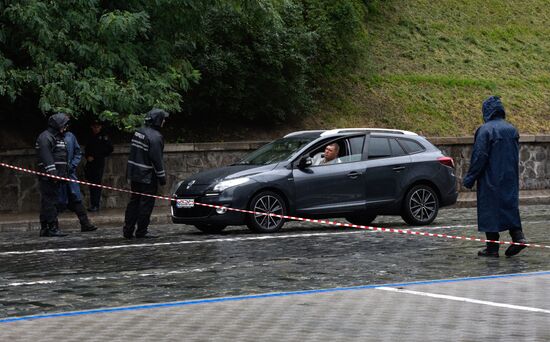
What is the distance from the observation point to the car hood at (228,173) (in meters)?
18.2

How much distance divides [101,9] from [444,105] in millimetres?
10936

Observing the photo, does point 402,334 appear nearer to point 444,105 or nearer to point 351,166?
Result: point 351,166

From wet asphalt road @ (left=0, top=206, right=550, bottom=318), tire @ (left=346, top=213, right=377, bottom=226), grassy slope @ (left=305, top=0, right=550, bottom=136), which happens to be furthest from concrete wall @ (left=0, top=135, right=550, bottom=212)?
tire @ (left=346, top=213, right=377, bottom=226)

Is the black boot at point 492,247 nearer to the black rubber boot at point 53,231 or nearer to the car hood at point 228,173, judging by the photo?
the car hood at point 228,173

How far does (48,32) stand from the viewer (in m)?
21.5

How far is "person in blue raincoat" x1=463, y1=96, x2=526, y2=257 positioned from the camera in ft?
46.3

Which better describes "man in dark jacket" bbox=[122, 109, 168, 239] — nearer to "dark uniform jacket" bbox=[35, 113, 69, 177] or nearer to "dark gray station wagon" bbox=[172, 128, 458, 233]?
"dark gray station wagon" bbox=[172, 128, 458, 233]

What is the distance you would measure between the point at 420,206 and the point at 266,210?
2784 millimetres

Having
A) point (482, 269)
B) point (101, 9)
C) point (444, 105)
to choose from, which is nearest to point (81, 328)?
point (482, 269)

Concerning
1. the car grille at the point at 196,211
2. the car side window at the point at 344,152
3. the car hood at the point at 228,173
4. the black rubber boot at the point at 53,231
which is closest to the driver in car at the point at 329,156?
the car side window at the point at 344,152

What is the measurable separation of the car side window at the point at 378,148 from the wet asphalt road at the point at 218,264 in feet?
4.35

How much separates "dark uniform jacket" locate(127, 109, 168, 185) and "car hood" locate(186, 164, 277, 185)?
689 mm

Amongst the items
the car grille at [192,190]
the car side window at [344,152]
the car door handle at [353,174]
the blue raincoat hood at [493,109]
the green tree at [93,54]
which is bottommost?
the car grille at [192,190]

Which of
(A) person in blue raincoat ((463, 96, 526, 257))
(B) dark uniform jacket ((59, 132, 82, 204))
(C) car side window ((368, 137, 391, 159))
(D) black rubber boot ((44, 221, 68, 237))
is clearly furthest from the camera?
(B) dark uniform jacket ((59, 132, 82, 204))
